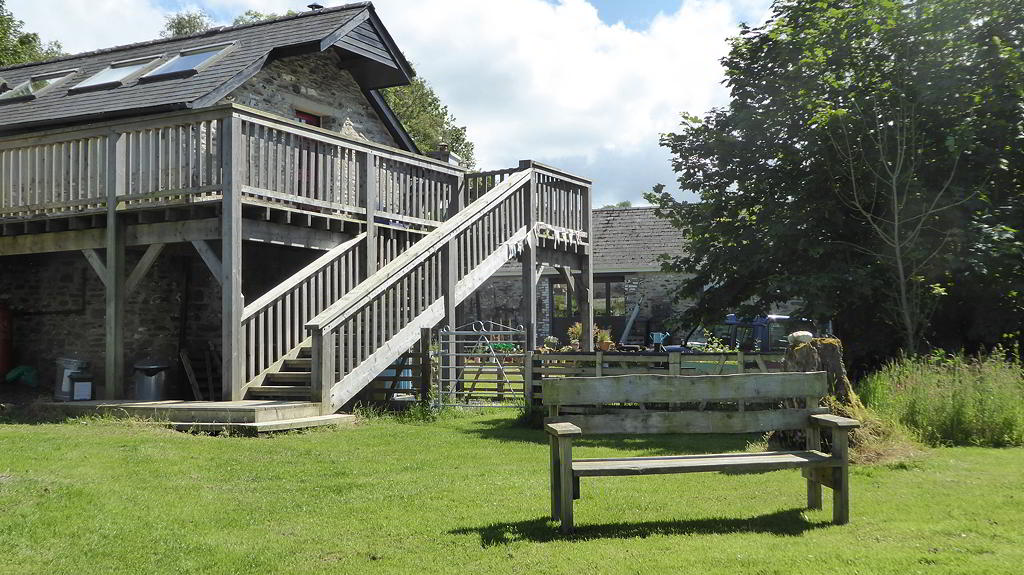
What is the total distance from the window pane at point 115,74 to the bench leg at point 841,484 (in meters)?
13.9

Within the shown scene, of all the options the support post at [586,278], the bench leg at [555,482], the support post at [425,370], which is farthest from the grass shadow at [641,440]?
the support post at [586,278]

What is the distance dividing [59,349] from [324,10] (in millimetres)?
7338

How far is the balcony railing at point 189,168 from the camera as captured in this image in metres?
11.8

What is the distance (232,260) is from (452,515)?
250 inches

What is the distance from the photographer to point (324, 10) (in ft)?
57.1

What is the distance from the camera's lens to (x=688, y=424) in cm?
589

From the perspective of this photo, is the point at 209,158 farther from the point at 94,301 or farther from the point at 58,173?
the point at 94,301

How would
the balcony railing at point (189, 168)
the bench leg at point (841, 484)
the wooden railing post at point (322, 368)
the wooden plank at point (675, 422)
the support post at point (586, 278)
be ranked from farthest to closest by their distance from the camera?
1. the support post at point (586, 278)
2. the balcony railing at point (189, 168)
3. the wooden railing post at point (322, 368)
4. the wooden plank at point (675, 422)
5. the bench leg at point (841, 484)

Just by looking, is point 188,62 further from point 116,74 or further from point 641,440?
point 641,440

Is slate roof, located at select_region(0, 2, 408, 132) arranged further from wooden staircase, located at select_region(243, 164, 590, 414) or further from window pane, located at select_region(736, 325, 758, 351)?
window pane, located at select_region(736, 325, 758, 351)

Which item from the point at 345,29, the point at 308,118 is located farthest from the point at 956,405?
the point at 308,118

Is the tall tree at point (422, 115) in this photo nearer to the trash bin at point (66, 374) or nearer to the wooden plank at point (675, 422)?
the trash bin at point (66, 374)

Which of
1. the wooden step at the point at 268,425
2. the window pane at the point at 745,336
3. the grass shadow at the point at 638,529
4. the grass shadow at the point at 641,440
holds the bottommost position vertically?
the grass shadow at the point at 638,529

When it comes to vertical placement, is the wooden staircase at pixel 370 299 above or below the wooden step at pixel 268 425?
above
